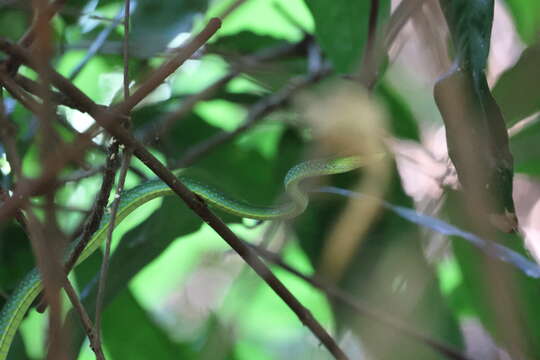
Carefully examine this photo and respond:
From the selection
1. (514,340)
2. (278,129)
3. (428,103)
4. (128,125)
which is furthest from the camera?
(428,103)

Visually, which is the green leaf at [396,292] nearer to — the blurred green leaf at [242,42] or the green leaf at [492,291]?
the green leaf at [492,291]

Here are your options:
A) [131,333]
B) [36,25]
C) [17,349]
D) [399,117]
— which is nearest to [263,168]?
[399,117]

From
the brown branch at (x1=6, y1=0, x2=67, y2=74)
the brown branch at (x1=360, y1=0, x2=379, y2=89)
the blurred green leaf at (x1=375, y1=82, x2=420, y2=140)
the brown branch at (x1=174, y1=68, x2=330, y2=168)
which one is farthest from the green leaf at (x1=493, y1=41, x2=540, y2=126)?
the brown branch at (x1=6, y1=0, x2=67, y2=74)

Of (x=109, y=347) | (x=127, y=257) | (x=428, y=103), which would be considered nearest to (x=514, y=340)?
(x=127, y=257)

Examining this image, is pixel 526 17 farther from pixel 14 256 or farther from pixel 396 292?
pixel 14 256

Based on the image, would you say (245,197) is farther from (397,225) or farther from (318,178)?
(397,225)
